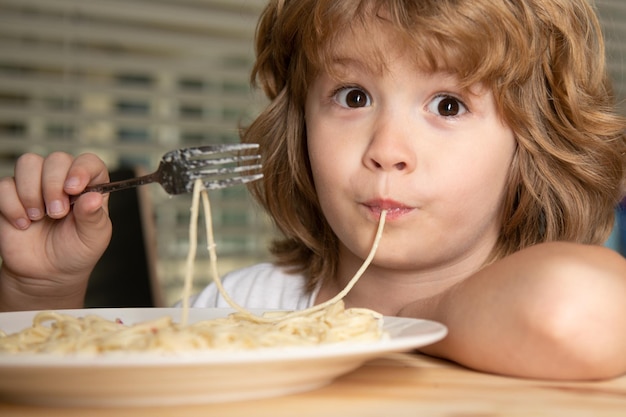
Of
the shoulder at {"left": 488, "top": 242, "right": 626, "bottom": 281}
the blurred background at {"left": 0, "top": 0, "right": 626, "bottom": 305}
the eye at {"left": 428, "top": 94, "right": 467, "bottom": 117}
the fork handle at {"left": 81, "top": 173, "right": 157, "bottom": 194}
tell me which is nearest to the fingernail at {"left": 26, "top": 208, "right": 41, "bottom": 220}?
the fork handle at {"left": 81, "top": 173, "right": 157, "bottom": 194}

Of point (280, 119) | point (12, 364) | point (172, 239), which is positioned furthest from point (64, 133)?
point (12, 364)

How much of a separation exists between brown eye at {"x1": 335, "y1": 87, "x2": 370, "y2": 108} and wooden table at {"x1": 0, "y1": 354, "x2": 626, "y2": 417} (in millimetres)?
511

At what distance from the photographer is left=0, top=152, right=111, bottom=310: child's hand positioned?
1.16 metres

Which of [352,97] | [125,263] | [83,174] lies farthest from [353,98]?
[125,263]

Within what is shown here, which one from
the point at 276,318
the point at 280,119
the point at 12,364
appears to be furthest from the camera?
the point at 280,119

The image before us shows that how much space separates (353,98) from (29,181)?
0.49 metres

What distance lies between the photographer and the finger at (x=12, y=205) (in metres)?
1.18

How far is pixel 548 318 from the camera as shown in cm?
69

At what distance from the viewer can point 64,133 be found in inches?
125

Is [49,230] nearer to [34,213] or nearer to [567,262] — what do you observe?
[34,213]

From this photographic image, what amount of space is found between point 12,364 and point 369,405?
0.25m

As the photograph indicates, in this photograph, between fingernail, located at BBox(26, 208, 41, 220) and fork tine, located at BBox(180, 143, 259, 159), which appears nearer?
fork tine, located at BBox(180, 143, 259, 159)

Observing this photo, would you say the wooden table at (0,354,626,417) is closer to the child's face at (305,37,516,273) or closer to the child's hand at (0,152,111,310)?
the child's face at (305,37,516,273)

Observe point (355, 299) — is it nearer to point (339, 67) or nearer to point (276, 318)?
point (339, 67)
